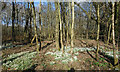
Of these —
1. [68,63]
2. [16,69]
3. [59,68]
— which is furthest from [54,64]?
[16,69]

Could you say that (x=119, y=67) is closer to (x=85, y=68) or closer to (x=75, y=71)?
(x=85, y=68)

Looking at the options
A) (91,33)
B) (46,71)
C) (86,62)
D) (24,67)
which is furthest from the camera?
(91,33)

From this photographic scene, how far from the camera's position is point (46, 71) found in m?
5.48

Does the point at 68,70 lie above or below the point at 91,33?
below

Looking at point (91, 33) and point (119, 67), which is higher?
point (91, 33)

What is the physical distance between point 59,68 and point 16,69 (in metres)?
2.99

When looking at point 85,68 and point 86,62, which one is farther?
point 86,62

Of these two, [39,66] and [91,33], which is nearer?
[39,66]

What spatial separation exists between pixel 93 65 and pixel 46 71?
11.4 ft

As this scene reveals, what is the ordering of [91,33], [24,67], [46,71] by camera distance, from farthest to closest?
[91,33] < [24,67] < [46,71]

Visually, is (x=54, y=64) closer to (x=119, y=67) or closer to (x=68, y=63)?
(x=68, y=63)

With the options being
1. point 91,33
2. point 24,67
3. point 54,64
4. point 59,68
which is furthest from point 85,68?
point 91,33

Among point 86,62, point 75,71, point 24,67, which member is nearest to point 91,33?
point 86,62

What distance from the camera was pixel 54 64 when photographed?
20.2 feet
